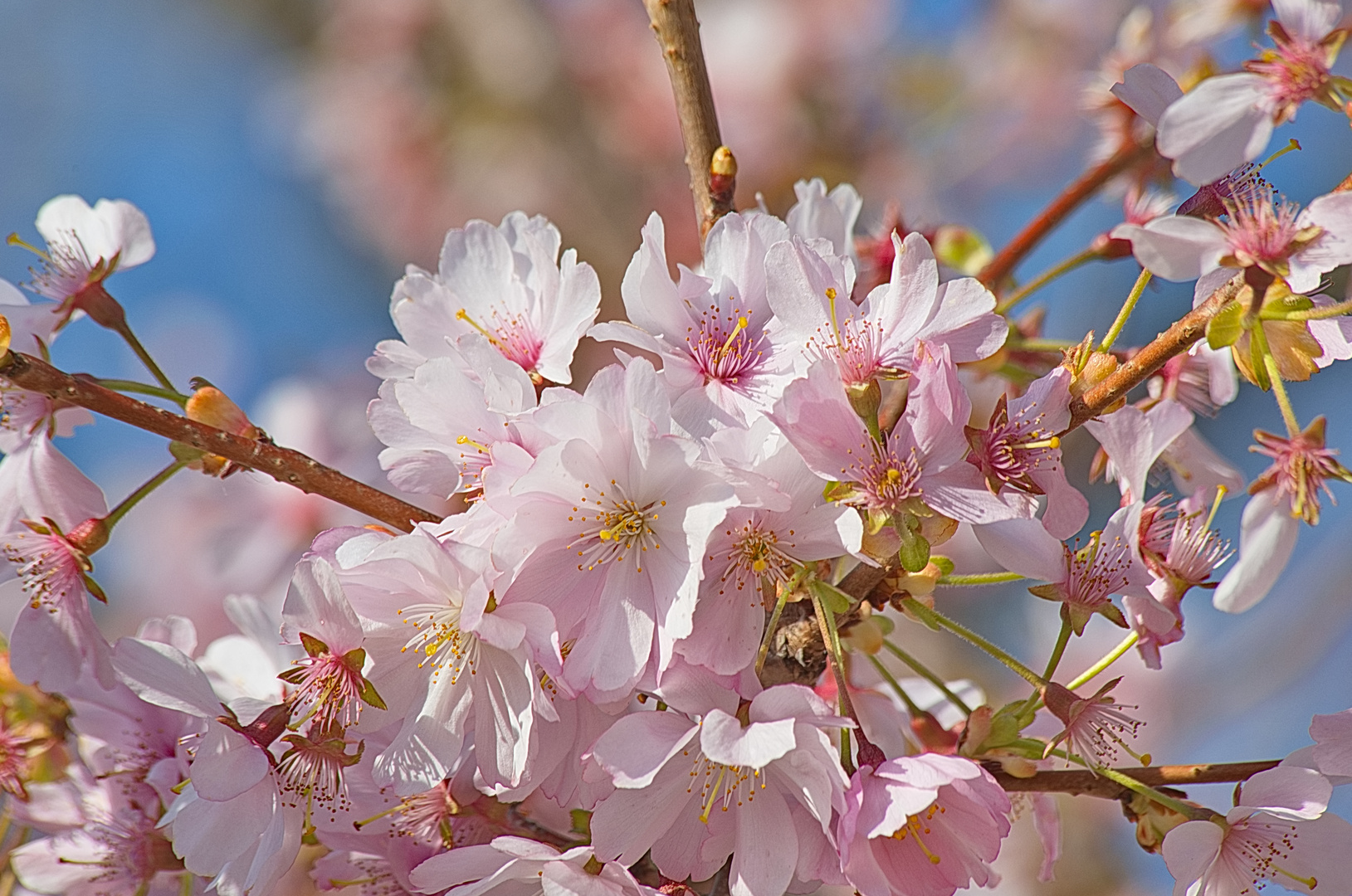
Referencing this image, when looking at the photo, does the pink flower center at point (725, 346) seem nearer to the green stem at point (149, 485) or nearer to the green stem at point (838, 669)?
the green stem at point (838, 669)

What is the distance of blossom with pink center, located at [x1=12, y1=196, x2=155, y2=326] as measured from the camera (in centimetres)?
87

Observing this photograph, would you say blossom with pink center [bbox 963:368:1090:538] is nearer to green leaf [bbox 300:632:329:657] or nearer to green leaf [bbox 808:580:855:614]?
green leaf [bbox 808:580:855:614]

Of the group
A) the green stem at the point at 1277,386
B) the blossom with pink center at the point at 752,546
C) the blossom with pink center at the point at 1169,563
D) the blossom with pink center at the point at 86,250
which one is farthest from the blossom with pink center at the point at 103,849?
the green stem at the point at 1277,386

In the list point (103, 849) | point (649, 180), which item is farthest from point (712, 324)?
point (649, 180)

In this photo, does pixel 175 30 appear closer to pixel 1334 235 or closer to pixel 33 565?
pixel 33 565

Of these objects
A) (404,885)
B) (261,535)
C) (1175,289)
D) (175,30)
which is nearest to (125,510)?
(404,885)

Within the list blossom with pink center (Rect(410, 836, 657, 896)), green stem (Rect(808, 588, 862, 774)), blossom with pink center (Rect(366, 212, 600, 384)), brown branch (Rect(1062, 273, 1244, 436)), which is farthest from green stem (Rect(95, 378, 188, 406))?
brown branch (Rect(1062, 273, 1244, 436))

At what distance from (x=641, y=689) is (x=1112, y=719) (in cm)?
31

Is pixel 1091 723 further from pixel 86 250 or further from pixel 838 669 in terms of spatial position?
pixel 86 250

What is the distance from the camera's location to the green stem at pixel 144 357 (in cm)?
81

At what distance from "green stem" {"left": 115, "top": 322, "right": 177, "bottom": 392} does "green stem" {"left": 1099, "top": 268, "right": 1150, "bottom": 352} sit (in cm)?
65

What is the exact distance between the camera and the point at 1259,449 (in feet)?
2.33

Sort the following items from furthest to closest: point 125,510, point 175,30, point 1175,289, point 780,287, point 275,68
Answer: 1. point 175,30
2. point 275,68
3. point 1175,289
4. point 125,510
5. point 780,287

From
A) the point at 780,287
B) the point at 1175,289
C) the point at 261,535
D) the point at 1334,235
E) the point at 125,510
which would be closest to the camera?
the point at 1334,235
